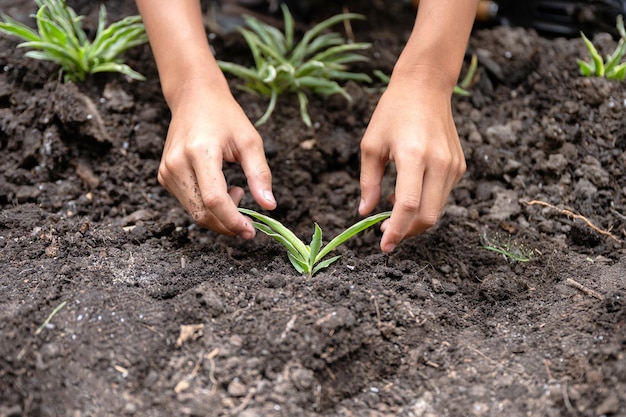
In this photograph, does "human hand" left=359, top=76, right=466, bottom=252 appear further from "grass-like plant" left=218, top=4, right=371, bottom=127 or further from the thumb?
"grass-like plant" left=218, top=4, right=371, bottom=127

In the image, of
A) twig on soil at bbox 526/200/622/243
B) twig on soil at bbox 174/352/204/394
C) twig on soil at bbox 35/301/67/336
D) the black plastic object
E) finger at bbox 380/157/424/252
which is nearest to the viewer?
twig on soil at bbox 174/352/204/394

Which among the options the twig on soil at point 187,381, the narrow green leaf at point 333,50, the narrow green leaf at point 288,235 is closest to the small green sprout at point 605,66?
the narrow green leaf at point 333,50

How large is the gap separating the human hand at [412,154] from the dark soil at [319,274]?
0.61ft

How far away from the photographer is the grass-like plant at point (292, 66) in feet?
7.70

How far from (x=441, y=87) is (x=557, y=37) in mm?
1347

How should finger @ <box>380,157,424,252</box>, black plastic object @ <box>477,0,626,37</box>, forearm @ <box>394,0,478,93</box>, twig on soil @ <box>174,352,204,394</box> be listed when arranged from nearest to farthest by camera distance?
twig on soil @ <box>174,352,204,394</box> < finger @ <box>380,157,424,252</box> < forearm @ <box>394,0,478,93</box> < black plastic object @ <box>477,0,626,37</box>

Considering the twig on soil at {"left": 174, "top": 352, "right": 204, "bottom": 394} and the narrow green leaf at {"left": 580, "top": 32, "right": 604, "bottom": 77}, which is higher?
the narrow green leaf at {"left": 580, "top": 32, "right": 604, "bottom": 77}

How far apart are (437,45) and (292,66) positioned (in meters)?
0.74

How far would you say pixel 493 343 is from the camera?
1560 millimetres

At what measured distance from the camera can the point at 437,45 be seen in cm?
183

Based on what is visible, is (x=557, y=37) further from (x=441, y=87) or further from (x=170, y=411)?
(x=170, y=411)

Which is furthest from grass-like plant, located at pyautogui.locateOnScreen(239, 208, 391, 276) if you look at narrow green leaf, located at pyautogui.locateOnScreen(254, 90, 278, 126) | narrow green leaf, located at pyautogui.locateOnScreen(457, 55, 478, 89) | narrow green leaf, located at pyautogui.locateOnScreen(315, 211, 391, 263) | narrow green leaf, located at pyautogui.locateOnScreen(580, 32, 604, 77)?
narrow green leaf, located at pyautogui.locateOnScreen(580, 32, 604, 77)

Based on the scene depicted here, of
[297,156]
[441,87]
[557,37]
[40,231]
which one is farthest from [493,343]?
[557,37]

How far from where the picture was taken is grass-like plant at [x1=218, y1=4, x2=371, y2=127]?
2.35 metres
